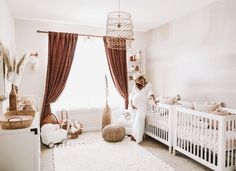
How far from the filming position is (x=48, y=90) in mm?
4008

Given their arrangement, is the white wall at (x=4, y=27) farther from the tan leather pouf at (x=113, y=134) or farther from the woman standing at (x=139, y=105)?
the woman standing at (x=139, y=105)

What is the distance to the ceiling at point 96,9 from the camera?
306cm

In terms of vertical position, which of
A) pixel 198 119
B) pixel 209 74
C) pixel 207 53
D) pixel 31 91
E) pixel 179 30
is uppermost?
pixel 179 30

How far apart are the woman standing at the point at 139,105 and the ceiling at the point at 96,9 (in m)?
1.23

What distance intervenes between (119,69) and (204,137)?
258 cm

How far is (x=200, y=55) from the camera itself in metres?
3.45

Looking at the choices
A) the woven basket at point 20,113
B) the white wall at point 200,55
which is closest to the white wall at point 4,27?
the woven basket at point 20,113

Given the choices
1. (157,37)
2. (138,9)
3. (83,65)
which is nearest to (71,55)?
(83,65)

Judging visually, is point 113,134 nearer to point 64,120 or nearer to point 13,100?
point 64,120

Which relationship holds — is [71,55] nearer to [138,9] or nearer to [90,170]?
[138,9]

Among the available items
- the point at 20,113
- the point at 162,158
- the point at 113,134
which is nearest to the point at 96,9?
the point at 20,113

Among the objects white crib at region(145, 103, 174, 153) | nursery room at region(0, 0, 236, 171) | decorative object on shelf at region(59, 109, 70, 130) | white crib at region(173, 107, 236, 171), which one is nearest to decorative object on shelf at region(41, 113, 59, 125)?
nursery room at region(0, 0, 236, 171)

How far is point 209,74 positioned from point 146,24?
1.85 metres

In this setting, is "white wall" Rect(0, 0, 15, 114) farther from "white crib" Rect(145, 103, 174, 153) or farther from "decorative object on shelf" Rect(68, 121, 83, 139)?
"white crib" Rect(145, 103, 174, 153)
